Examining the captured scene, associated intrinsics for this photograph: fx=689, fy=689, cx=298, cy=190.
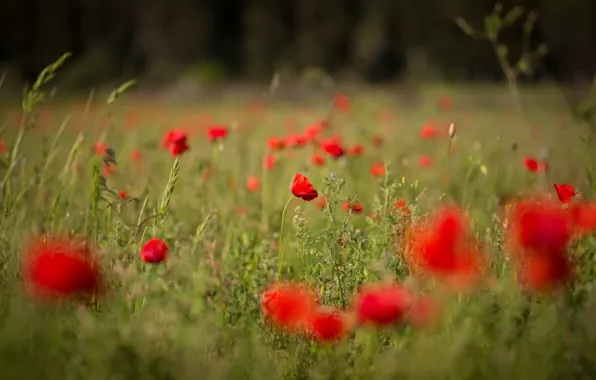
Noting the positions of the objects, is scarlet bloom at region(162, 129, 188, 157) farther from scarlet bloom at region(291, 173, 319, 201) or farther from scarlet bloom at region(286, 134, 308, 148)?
scarlet bloom at region(286, 134, 308, 148)

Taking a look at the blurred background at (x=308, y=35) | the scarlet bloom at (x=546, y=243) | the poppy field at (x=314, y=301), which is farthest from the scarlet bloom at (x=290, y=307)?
the blurred background at (x=308, y=35)

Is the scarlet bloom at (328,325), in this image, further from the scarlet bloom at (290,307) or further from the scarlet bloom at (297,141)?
the scarlet bloom at (297,141)

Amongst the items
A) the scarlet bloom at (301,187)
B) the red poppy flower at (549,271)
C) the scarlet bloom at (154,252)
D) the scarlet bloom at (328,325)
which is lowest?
the scarlet bloom at (328,325)

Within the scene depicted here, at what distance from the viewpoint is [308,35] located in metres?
21.3

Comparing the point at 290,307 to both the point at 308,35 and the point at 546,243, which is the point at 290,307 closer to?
the point at 546,243

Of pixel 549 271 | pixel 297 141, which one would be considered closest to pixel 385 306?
pixel 549 271

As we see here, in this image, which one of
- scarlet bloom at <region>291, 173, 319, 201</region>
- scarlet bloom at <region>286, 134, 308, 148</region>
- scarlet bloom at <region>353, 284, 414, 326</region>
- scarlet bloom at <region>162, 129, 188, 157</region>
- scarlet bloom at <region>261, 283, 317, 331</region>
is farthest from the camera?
scarlet bloom at <region>286, 134, 308, 148</region>

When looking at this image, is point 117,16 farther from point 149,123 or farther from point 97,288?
point 97,288

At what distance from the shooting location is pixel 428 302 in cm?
119

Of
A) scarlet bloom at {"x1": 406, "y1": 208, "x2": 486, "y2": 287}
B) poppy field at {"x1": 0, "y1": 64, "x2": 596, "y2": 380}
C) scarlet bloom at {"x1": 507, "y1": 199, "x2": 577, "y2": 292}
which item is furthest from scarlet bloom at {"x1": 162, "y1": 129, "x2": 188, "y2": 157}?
scarlet bloom at {"x1": 507, "y1": 199, "x2": 577, "y2": 292}

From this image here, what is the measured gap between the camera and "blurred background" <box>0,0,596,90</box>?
1912 centimetres

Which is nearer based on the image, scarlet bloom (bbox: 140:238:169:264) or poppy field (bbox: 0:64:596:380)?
poppy field (bbox: 0:64:596:380)

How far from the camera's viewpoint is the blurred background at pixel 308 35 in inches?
753

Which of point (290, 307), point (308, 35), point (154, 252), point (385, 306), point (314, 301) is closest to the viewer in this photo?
point (385, 306)
